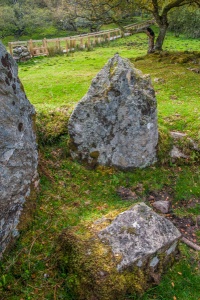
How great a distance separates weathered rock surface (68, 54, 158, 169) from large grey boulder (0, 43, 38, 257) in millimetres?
1735

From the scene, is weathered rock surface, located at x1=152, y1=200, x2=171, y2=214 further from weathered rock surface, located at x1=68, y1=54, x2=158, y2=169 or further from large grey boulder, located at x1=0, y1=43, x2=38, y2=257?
large grey boulder, located at x1=0, y1=43, x2=38, y2=257

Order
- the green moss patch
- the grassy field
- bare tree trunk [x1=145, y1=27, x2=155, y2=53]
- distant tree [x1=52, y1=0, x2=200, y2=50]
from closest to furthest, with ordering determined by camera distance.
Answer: the green moss patch → the grassy field → distant tree [x1=52, y1=0, x2=200, y2=50] → bare tree trunk [x1=145, y1=27, x2=155, y2=53]

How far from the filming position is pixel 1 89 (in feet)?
14.3

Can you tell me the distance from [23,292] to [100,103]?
418 centimetres

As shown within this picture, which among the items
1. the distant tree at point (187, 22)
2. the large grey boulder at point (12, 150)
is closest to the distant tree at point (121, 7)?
the large grey boulder at point (12, 150)

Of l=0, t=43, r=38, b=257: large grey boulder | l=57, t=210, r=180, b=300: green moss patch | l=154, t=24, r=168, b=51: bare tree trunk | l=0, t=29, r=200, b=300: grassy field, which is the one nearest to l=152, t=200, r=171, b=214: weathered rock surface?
l=0, t=29, r=200, b=300: grassy field

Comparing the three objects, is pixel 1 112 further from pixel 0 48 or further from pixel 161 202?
pixel 161 202

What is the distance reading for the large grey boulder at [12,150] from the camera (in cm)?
429

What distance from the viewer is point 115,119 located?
21.3 feet

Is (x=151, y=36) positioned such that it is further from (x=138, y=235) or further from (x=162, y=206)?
(x=138, y=235)

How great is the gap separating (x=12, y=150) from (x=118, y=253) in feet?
7.85

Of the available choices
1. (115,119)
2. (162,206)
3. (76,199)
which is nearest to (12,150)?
(76,199)

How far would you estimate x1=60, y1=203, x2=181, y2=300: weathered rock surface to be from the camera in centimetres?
396

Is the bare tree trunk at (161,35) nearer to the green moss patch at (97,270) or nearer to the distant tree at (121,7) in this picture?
the distant tree at (121,7)
